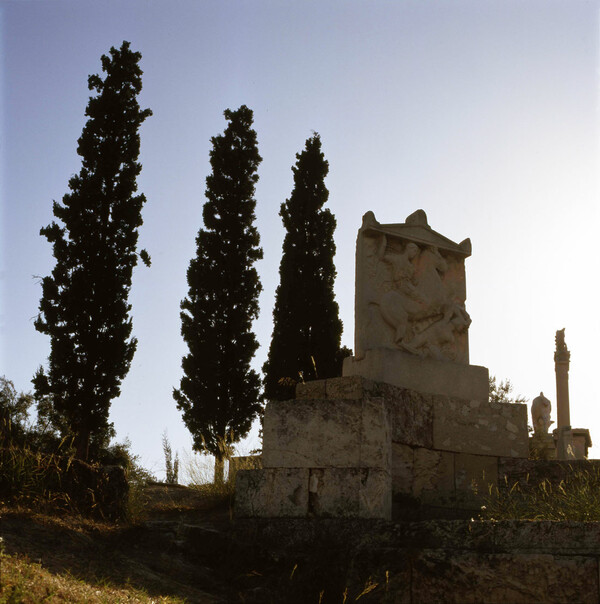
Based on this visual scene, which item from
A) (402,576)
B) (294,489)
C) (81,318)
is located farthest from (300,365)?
(402,576)

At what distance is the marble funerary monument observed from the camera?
616 cm

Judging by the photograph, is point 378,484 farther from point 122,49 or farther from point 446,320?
point 122,49

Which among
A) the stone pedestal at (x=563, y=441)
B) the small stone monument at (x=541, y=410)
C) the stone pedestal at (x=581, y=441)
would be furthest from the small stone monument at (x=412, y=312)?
the small stone monument at (x=541, y=410)

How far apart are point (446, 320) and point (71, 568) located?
4.91 metres

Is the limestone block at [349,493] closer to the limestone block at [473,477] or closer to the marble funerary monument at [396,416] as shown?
the marble funerary monument at [396,416]

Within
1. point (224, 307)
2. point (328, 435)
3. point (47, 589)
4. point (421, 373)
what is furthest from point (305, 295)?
point (47, 589)

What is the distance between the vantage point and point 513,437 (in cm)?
815

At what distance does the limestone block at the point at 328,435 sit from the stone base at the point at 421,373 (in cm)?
155

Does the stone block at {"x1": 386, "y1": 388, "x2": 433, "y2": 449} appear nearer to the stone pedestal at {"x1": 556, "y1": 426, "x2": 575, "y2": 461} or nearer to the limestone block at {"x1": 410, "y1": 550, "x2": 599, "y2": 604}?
the limestone block at {"x1": 410, "y1": 550, "x2": 599, "y2": 604}

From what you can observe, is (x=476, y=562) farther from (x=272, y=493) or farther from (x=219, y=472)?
(x=219, y=472)

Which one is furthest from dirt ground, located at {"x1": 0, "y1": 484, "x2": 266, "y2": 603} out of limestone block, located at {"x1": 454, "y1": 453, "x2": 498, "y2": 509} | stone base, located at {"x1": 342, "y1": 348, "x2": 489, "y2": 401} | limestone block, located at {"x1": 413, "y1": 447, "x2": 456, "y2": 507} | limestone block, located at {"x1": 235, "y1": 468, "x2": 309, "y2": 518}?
limestone block, located at {"x1": 454, "y1": 453, "x2": 498, "y2": 509}

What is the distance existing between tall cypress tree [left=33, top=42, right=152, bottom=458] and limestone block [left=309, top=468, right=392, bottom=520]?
7242 millimetres

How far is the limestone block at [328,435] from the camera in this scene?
6160 mm

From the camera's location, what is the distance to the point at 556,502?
6316mm
